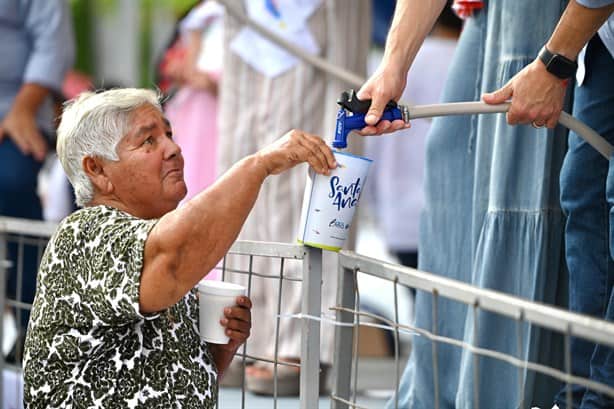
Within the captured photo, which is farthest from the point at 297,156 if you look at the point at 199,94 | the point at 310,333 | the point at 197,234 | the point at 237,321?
the point at 199,94

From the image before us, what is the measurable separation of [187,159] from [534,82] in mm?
2715

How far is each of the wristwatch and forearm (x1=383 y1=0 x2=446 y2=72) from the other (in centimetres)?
32

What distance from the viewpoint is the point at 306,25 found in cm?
404

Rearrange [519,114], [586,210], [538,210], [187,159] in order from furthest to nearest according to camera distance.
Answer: [187,159] → [538,210] → [586,210] → [519,114]

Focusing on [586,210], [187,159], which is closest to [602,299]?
[586,210]

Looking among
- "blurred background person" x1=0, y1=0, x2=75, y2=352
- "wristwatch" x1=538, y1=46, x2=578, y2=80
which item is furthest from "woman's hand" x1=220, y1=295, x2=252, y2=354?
"blurred background person" x1=0, y1=0, x2=75, y2=352

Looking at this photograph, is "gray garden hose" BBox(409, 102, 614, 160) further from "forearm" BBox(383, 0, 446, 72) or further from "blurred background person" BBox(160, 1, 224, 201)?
"blurred background person" BBox(160, 1, 224, 201)

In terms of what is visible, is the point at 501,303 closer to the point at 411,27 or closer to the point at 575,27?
the point at 575,27

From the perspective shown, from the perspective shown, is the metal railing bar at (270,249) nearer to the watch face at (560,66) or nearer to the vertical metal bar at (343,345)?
the vertical metal bar at (343,345)

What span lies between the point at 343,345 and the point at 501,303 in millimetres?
674

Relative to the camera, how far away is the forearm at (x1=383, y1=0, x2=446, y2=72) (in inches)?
95.2

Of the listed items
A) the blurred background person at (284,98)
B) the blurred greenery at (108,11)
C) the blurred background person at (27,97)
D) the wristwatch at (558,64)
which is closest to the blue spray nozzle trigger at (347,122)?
the wristwatch at (558,64)

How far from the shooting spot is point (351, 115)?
2211 millimetres

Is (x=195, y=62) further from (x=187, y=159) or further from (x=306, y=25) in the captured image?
(x=306, y=25)
